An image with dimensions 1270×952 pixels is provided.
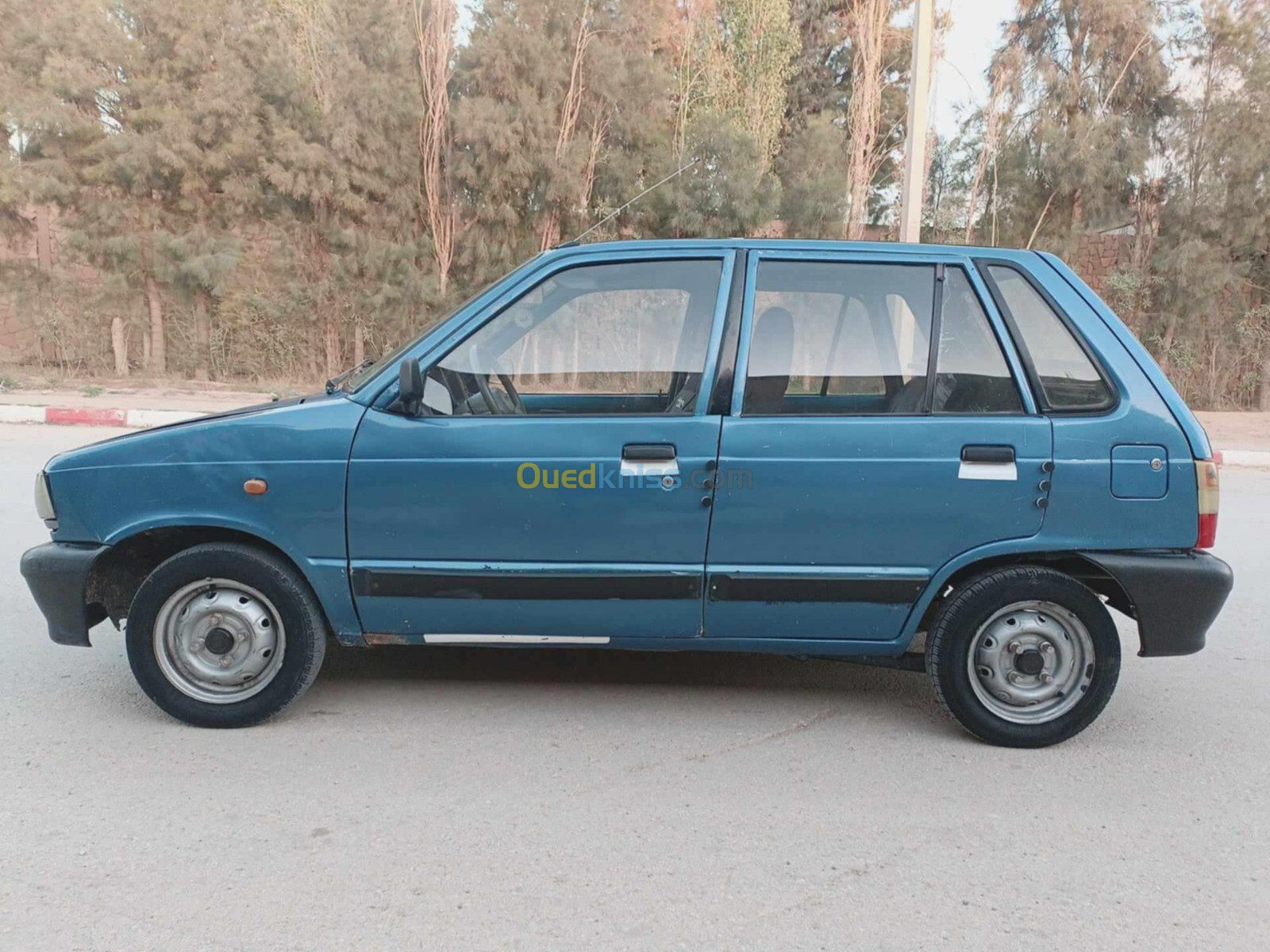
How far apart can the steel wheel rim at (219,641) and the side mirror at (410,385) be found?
0.91m

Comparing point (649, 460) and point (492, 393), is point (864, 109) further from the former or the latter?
point (649, 460)

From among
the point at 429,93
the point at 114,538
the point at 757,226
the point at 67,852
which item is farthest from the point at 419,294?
the point at 67,852

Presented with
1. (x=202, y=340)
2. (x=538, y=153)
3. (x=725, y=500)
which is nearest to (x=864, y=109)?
(x=538, y=153)

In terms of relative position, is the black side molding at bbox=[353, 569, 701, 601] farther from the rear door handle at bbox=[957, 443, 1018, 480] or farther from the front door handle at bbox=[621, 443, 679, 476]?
the rear door handle at bbox=[957, 443, 1018, 480]

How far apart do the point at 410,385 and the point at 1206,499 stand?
2869 mm

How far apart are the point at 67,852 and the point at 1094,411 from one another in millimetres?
3650

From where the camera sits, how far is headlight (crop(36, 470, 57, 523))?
357 cm

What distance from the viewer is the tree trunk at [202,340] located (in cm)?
1688

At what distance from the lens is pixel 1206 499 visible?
3379 millimetres

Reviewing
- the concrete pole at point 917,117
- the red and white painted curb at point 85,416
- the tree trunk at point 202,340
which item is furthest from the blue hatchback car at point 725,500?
the tree trunk at point 202,340

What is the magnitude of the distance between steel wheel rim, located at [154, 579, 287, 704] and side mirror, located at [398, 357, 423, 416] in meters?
0.91

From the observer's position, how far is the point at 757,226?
51.1 feet

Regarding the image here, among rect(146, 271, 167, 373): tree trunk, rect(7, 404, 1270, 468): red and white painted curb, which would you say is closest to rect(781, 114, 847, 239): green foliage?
rect(7, 404, 1270, 468): red and white painted curb

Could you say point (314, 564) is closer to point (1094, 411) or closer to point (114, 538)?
point (114, 538)
